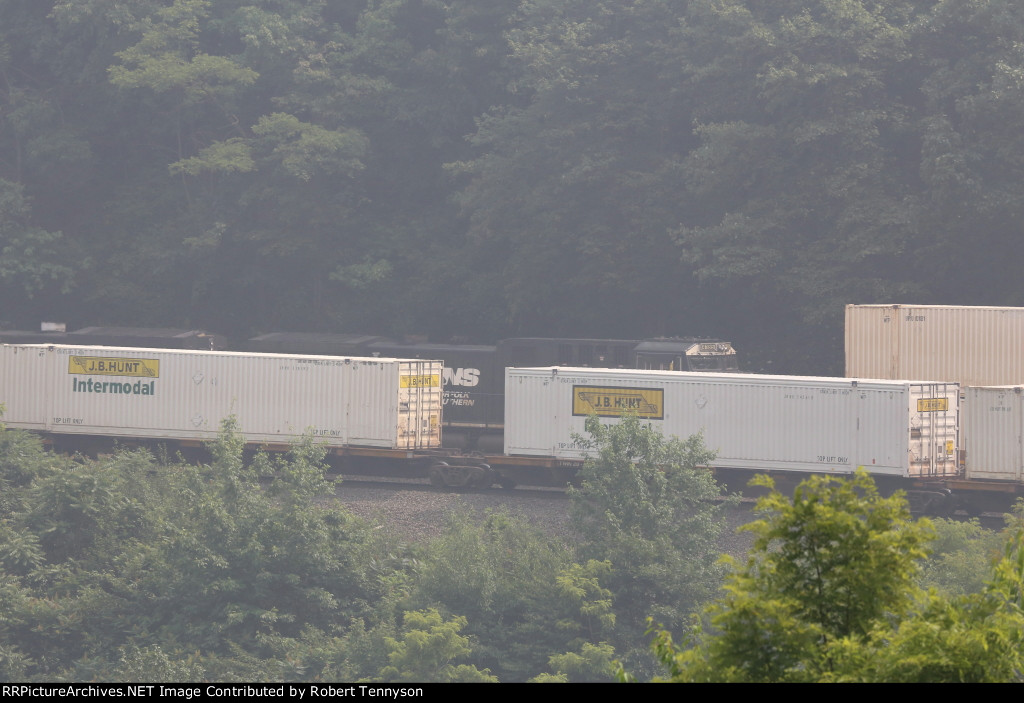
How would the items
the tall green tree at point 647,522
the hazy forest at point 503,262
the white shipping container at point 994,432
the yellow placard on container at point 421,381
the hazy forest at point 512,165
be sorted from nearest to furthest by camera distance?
the hazy forest at point 503,262
the tall green tree at point 647,522
the white shipping container at point 994,432
the yellow placard on container at point 421,381
the hazy forest at point 512,165

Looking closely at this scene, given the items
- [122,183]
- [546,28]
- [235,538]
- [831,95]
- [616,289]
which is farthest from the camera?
[122,183]

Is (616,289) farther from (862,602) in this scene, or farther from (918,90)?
(862,602)

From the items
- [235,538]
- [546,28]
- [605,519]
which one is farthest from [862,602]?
[546,28]

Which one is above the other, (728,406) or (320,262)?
(320,262)

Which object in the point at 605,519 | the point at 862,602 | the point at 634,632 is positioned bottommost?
the point at 634,632

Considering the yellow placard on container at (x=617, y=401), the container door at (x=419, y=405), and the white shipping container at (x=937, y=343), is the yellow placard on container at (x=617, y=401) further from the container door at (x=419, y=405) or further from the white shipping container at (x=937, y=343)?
the white shipping container at (x=937, y=343)

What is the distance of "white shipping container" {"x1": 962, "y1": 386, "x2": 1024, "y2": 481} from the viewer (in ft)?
77.9

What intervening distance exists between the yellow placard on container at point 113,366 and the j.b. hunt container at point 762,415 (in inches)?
409

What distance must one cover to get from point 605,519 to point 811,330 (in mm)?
20889

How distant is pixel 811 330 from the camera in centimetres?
4144

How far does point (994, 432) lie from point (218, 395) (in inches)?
779

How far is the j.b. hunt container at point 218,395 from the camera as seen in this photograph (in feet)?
94.1

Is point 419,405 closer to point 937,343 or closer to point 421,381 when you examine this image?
point 421,381

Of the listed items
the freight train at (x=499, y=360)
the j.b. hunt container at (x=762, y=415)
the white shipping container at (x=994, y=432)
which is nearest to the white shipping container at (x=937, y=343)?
the j.b. hunt container at (x=762, y=415)
